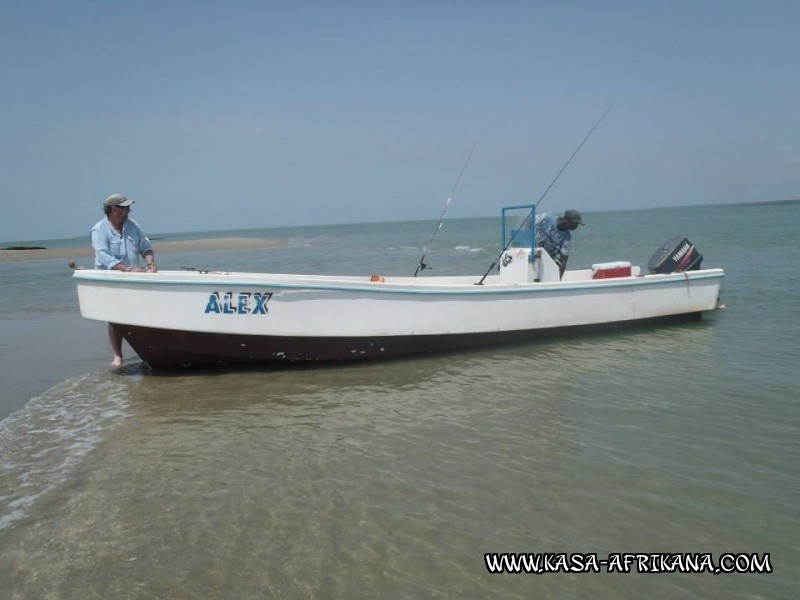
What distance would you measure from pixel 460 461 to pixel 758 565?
188 centimetres

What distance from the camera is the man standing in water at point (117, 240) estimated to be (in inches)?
252

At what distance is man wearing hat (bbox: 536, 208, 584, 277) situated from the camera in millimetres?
8625

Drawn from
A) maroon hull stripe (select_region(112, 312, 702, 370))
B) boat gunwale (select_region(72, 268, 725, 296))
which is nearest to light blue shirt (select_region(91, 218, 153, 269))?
boat gunwale (select_region(72, 268, 725, 296))

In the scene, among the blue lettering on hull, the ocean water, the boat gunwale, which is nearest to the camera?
the ocean water

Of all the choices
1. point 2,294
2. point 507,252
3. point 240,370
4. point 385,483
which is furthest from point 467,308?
point 2,294

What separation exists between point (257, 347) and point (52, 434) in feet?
7.19

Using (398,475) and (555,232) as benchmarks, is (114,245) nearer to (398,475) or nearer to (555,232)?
(398,475)

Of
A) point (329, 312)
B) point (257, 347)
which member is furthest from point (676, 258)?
point (257, 347)

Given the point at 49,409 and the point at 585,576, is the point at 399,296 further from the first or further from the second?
the point at 585,576

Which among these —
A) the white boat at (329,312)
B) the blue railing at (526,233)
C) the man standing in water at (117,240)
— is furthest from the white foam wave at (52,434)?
the blue railing at (526,233)

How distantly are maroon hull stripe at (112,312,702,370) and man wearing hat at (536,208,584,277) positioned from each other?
7.15 ft

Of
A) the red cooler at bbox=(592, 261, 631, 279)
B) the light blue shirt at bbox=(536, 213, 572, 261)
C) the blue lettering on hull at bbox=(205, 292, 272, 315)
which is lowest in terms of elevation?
the red cooler at bbox=(592, 261, 631, 279)

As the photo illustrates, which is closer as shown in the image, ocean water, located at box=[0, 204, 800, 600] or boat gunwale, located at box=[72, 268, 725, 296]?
ocean water, located at box=[0, 204, 800, 600]

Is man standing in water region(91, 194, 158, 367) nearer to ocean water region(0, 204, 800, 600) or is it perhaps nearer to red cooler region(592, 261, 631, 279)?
ocean water region(0, 204, 800, 600)
